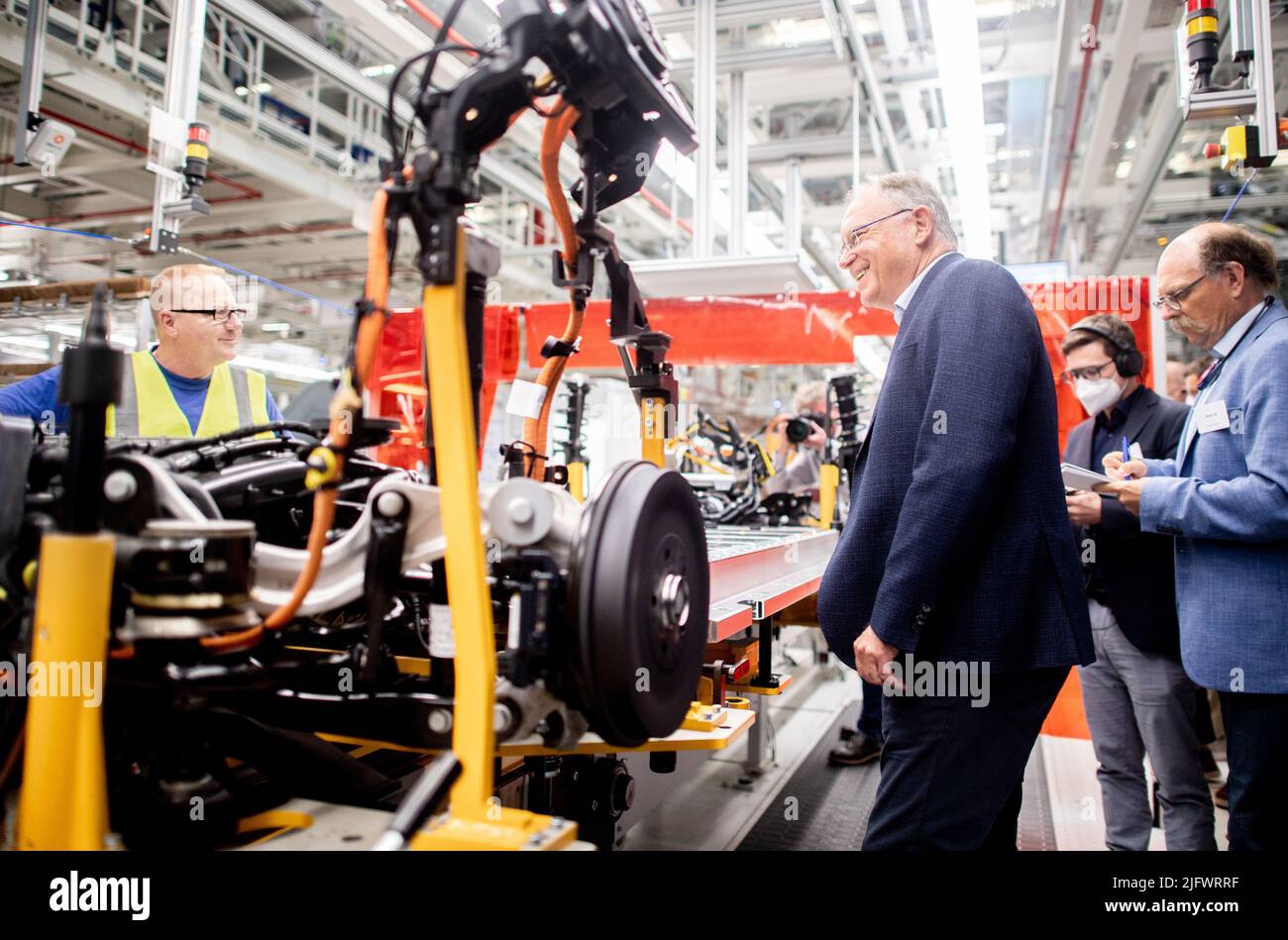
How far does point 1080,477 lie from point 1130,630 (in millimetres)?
527

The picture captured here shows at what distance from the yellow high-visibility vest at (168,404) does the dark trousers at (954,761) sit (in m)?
2.03

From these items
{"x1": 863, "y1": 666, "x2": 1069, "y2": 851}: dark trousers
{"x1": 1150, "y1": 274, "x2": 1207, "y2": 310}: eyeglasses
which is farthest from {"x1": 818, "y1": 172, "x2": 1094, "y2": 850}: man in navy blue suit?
{"x1": 1150, "y1": 274, "x2": 1207, "y2": 310}: eyeglasses

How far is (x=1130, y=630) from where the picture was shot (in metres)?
2.62

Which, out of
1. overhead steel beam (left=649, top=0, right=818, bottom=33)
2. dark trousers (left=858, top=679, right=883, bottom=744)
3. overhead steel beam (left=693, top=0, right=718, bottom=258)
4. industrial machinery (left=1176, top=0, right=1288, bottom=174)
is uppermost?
overhead steel beam (left=649, top=0, right=818, bottom=33)

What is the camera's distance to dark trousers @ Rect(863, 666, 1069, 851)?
1.63m

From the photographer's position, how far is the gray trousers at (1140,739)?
8.36ft

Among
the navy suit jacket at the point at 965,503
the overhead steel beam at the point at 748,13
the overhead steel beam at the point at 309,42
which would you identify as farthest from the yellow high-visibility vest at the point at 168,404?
the overhead steel beam at the point at 748,13

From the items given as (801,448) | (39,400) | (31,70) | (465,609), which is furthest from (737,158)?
(465,609)

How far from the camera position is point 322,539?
1.32 metres

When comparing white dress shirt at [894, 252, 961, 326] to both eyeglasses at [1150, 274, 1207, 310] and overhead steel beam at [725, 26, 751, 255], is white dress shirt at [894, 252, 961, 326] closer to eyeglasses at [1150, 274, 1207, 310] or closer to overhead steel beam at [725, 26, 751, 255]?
eyeglasses at [1150, 274, 1207, 310]

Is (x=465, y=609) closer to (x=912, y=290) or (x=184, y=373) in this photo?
(x=912, y=290)

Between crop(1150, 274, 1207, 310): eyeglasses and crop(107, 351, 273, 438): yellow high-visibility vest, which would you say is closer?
crop(1150, 274, 1207, 310): eyeglasses

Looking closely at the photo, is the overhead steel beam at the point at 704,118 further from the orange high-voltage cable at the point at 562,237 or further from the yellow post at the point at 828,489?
the orange high-voltage cable at the point at 562,237

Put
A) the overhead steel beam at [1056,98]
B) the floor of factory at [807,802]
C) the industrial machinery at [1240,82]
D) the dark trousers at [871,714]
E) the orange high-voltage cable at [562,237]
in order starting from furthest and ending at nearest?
the overhead steel beam at [1056,98], the dark trousers at [871,714], the floor of factory at [807,802], the industrial machinery at [1240,82], the orange high-voltage cable at [562,237]
